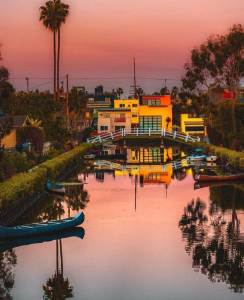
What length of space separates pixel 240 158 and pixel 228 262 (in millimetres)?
39760

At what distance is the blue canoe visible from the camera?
94.6ft

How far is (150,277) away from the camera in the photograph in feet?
75.7

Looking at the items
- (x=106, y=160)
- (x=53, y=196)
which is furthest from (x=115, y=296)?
(x=106, y=160)

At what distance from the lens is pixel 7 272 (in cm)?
2441

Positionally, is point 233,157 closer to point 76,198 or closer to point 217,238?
point 76,198

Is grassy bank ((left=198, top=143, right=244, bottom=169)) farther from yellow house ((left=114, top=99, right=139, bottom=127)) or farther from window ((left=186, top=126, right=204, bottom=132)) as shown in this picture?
window ((left=186, top=126, right=204, bottom=132))

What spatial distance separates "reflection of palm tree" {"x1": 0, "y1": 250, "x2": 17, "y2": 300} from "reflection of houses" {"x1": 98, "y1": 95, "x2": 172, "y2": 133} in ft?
384

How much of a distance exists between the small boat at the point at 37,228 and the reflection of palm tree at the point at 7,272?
4.37 feet

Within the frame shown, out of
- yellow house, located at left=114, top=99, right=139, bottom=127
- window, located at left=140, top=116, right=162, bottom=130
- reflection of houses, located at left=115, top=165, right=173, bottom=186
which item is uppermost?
yellow house, located at left=114, top=99, right=139, bottom=127

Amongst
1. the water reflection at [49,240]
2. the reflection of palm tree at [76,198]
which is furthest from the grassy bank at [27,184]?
the reflection of palm tree at [76,198]

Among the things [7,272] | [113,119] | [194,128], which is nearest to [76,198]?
[7,272]

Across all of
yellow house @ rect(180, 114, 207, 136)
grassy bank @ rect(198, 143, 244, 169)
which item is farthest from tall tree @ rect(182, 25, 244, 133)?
yellow house @ rect(180, 114, 207, 136)

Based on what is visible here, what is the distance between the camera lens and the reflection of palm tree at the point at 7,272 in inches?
853

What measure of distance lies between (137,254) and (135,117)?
393ft
